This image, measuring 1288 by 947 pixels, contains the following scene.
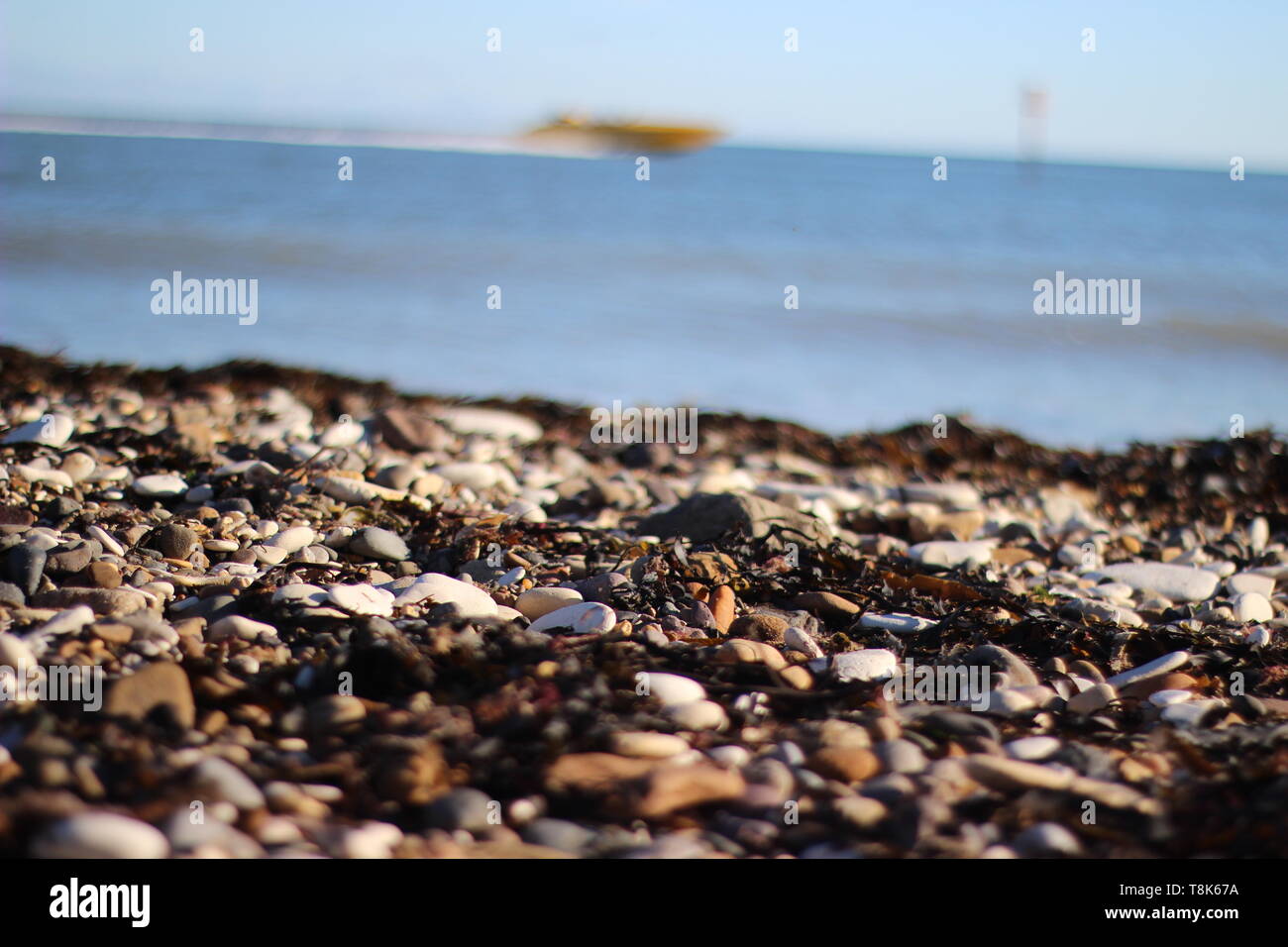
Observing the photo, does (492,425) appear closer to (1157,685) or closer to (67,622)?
(67,622)

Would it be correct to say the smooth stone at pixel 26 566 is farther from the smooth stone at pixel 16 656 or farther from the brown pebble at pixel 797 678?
the brown pebble at pixel 797 678

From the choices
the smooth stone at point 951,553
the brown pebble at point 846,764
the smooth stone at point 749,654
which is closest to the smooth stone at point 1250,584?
the smooth stone at point 951,553

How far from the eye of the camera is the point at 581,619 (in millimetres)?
2756

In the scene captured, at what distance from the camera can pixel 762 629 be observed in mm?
2873

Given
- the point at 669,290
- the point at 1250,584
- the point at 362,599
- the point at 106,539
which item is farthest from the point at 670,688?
the point at 669,290

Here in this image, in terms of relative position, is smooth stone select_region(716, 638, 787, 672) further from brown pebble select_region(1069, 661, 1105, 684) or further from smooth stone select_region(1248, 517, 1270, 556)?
smooth stone select_region(1248, 517, 1270, 556)

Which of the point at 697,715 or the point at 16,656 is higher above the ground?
the point at 16,656

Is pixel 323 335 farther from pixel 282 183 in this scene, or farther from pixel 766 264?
pixel 282 183

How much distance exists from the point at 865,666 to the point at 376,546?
1637mm

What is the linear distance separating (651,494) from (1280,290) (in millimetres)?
13488

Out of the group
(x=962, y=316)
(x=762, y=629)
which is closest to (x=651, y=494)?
(x=762, y=629)

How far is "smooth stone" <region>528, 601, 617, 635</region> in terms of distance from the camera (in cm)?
272

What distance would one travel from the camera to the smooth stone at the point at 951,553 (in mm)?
4066

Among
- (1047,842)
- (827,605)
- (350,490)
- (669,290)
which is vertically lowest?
(1047,842)
